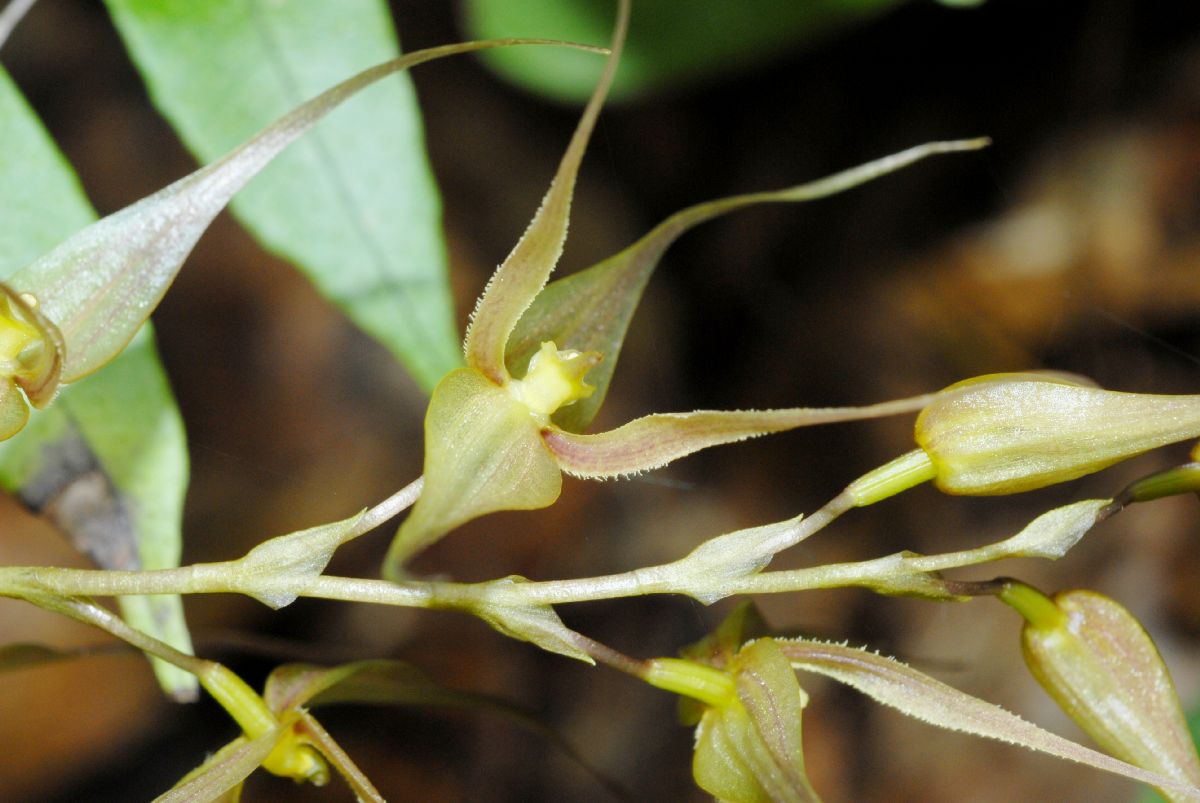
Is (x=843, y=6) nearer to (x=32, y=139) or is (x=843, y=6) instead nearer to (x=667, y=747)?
(x=32, y=139)

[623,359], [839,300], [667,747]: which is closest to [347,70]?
[623,359]

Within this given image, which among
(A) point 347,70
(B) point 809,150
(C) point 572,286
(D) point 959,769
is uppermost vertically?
(B) point 809,150

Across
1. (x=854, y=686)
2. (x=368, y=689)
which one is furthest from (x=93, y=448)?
(x=854, y=686)

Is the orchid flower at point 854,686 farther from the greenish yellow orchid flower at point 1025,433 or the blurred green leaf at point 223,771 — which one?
the blurred green leaf at point 223,771

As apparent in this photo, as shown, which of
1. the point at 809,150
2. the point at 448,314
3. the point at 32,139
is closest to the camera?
the point at 32,139

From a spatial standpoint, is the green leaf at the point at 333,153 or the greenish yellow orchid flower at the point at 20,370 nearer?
the greenish yellow orchid flower at the point at 20,370

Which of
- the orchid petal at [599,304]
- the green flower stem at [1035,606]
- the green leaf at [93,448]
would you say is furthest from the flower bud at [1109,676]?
the green leaf at [93,448]

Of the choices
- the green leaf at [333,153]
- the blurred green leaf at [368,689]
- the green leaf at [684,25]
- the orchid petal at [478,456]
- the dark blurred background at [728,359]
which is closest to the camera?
the orchid petal at [478,456]

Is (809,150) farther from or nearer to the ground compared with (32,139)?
farther from the ground
